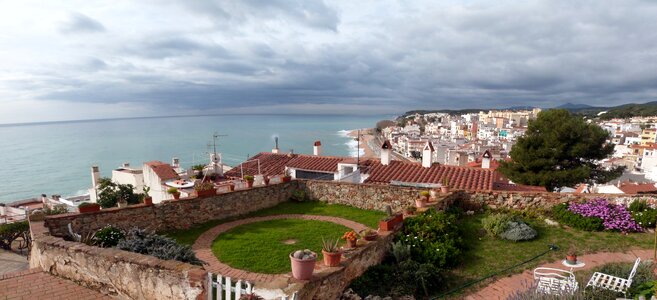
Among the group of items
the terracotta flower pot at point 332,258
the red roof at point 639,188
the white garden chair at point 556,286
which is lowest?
the red roof at point 639,188

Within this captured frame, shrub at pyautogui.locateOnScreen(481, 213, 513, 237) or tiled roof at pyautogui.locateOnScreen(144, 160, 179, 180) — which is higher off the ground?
shrub at pyautogui.locateOnScreen(481, 213, 513, 237)

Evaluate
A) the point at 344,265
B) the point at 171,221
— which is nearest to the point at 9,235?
the point at 171,221

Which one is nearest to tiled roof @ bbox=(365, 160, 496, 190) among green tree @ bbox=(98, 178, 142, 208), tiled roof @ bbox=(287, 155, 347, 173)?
tiled roof @ bbox=(287, 155, 347, 173)

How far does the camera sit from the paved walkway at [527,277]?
20.0 feet

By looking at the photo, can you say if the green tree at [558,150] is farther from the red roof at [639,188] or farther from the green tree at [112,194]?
the green tree at [112,194]

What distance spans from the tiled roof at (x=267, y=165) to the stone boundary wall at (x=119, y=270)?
13.3 meters

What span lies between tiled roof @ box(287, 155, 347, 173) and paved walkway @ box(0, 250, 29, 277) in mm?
12451

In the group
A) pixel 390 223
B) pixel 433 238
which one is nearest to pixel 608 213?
pixel 433 238

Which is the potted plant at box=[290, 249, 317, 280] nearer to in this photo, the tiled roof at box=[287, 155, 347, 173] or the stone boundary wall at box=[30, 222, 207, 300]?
the stone boundary wall at box=[30, 222, 207, 300]

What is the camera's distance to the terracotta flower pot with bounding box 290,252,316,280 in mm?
4793

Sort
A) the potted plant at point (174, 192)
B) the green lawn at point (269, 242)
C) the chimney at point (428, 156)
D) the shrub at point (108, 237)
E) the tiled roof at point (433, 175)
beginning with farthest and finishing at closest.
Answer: the chimney at point (428, 156) → the tiled roof at point (433, 175) → the potted plant at point (174, 192) → the green lawn at point (269, 242) → the shrub at point (108, 237)

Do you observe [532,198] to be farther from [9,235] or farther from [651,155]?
[651,155]

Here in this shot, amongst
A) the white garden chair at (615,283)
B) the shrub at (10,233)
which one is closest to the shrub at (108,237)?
the white garden chair at (615,283)

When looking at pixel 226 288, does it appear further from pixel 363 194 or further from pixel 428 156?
pixel 428 156
